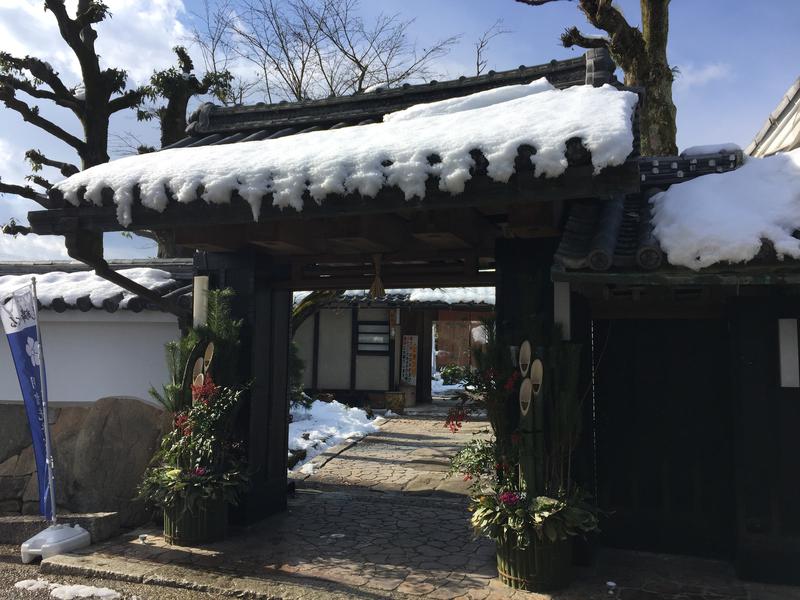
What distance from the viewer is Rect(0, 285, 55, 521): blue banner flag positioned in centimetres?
648

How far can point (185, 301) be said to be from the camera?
25.0 ft

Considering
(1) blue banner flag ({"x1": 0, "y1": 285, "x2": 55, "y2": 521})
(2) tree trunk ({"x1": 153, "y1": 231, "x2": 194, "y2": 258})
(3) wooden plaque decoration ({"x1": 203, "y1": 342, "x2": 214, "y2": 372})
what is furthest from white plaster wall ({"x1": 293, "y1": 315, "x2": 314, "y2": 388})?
(3) wooden plaque decoration ({"x1": 203, "y1": 342, "x2": 214, "y2": 372})

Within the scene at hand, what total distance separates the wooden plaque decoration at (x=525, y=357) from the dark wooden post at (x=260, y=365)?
311cm

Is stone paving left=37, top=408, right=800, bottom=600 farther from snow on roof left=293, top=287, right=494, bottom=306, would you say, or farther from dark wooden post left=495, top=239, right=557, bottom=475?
snow on roof left=293, top=287, right=494, bottom=306

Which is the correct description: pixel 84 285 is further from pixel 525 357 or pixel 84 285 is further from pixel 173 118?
pixel 173 118

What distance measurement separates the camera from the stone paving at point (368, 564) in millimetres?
5066

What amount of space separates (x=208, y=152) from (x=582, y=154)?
3.92 meters

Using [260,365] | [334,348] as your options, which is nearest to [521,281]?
[260,365]

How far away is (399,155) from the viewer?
4.93 meters

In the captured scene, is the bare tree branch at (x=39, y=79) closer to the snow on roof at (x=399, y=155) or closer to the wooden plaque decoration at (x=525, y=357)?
the snow on roof at (x=399, y=155)

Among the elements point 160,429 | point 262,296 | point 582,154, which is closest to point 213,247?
point 262,296

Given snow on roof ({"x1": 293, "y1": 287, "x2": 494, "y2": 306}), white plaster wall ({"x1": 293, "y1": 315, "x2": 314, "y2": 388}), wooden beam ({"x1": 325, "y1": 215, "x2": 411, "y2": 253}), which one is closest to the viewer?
wooden beam ({"x1": 325, "y1": 215, "x2": 411, "y2": 253})

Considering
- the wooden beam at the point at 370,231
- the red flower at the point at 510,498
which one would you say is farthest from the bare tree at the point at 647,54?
the red flower at the point at 510,498

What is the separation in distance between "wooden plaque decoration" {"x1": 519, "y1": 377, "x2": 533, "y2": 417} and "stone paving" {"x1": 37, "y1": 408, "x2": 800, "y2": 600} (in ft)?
4.88
